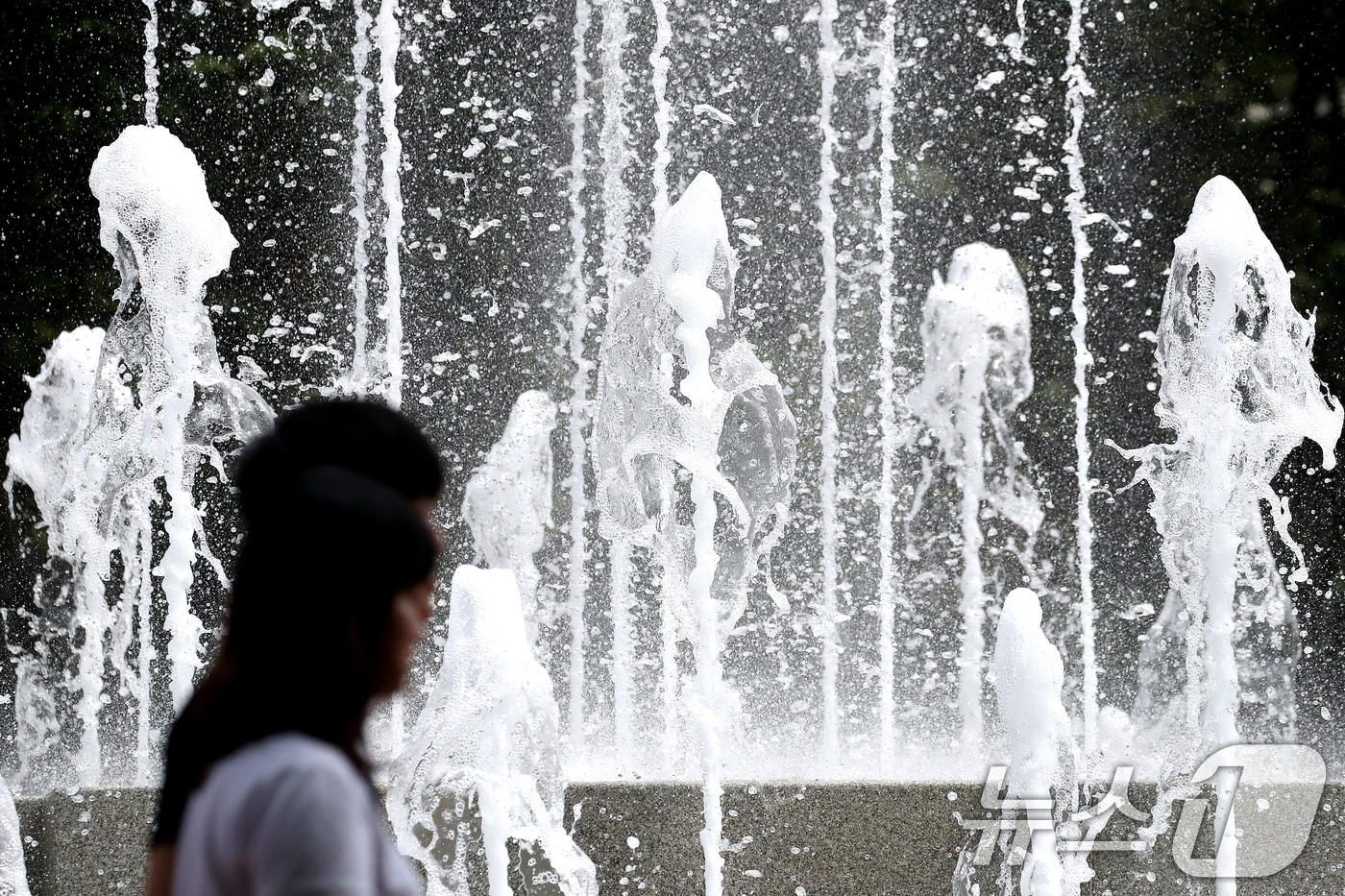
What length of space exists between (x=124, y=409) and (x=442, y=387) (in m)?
3.54

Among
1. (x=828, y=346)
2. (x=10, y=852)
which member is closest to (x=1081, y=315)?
(x=828, y=346)

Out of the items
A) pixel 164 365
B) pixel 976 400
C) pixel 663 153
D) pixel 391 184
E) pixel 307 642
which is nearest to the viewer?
pixel 307 642

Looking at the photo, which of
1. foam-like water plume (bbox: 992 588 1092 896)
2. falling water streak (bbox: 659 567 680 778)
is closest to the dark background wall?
falling water streak (bbox: 659 567 680 778)

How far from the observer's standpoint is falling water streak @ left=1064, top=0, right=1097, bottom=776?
10656mm

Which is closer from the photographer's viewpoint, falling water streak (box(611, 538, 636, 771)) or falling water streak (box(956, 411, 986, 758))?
falling water streak (box(611, 538, 636, 771))

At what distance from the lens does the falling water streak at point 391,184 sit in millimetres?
10461

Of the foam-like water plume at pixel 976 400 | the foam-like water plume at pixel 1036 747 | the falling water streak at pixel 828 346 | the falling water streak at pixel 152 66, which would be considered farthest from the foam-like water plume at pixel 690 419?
the falling water streak at pixel 152 66

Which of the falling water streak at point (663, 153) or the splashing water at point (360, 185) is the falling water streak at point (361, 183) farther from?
the falling water streak at point (663, 153)

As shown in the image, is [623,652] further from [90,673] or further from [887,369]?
[887,369]

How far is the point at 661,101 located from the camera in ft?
34.1

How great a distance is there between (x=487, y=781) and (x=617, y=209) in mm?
5987

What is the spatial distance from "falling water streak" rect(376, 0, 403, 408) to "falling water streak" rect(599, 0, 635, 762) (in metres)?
1.37

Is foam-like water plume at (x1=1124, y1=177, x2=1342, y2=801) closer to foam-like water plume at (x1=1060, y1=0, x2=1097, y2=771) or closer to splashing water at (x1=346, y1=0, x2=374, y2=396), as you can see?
foam-like water plume at (x1=1060, y1=0, x2=1097, y2=771)

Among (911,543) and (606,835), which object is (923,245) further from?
(606,835)
